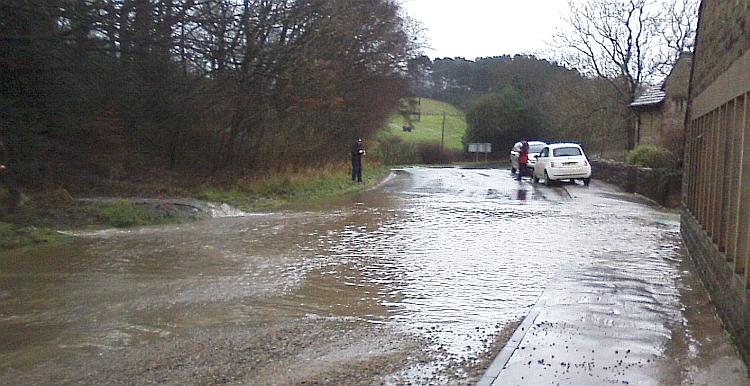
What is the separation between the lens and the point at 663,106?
126 ft

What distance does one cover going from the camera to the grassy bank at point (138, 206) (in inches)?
533

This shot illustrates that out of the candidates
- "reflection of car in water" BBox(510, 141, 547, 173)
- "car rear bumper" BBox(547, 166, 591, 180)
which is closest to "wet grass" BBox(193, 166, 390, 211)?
"car rear bumper" BBox(547, 166, 591, 180)

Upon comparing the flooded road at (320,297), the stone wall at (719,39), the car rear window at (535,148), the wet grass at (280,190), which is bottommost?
the flooded road at (320,297)

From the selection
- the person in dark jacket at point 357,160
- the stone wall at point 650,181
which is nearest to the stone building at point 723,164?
the stone wall at point 650,181

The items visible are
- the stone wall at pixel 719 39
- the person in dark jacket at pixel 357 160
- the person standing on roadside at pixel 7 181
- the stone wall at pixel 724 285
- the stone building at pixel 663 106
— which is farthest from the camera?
the stone building at pixel 663 106

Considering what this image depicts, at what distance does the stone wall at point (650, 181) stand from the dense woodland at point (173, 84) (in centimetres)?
1056

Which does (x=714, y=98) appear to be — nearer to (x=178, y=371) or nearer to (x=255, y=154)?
(x=178, y=371)

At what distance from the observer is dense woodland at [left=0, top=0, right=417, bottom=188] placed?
51.2ft

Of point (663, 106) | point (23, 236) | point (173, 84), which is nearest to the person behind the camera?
point (23, 236)

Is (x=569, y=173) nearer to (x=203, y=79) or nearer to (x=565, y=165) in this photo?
(x=565, y=165)

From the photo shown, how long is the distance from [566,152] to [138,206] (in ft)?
54.6

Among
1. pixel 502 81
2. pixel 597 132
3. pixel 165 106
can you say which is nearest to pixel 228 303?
pixel 165 106

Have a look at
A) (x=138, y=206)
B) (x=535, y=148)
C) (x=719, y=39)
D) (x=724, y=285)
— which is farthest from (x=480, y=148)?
(x=724, y=285)

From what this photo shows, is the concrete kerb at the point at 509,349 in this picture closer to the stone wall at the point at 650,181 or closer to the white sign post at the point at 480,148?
the stone wall at the point at 650,181
